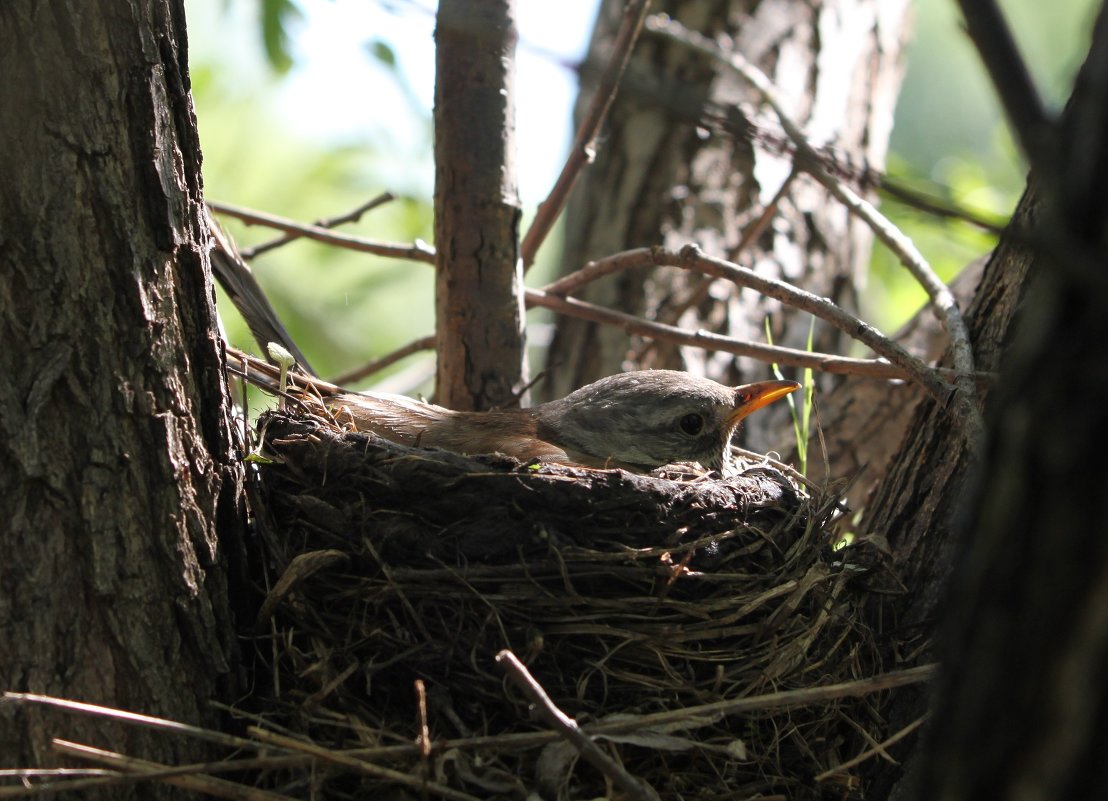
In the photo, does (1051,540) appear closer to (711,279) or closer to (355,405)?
(355,405)

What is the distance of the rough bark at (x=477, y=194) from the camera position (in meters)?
4.38

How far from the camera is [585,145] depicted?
4730mm

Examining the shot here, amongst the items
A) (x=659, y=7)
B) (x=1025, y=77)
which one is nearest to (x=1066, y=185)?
(x=1025, y=77)

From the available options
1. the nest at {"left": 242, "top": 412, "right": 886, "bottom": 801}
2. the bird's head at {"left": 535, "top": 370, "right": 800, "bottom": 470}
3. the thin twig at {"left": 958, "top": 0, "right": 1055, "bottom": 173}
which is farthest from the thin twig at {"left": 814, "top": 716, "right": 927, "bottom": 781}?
the thin twig at {"left": 958, "top": 0, "right": 1055, "bottom": 173}

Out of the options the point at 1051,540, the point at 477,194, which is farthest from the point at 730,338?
the point at 1051,540

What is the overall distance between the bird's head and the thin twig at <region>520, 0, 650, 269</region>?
0.66 m

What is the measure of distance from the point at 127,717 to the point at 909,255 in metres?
2.99

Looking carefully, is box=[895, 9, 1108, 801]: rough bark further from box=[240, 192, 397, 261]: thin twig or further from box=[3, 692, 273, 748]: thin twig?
box=[240, 192, 397, 261]: thin twig

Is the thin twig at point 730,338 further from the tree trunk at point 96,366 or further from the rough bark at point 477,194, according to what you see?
the tree trunk at point 96,366

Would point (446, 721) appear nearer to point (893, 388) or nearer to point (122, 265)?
point (122, 265)

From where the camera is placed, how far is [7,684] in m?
2.49

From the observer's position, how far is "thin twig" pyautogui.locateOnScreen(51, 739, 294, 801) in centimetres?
247

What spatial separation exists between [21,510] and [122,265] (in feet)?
1.83

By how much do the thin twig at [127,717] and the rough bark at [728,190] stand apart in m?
3.36
